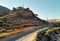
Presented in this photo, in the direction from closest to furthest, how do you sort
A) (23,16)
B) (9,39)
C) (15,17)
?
(9,39) → (15,17) → (23,16)

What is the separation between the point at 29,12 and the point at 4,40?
5085 inches

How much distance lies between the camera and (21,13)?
5876 inches

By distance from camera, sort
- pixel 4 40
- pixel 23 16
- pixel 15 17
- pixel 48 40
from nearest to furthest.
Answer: pixel 4 40 < pixel 48 40 < pixel 15 17 < pixel 23 16

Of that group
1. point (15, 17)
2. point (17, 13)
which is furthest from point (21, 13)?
point (15, 17)

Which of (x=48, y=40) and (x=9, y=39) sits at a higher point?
(x=9, y=39)

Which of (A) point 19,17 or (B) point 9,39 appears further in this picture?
(A) point 19,17

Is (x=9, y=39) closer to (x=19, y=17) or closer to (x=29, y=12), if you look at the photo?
(x=19, y=17)

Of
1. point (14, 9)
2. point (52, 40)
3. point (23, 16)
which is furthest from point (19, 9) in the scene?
point (52, 40)

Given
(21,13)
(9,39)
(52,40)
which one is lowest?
(52,40)

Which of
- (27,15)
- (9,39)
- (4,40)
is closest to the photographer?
(4,40)

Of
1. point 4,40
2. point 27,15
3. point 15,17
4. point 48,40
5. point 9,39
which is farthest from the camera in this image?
point 27,15

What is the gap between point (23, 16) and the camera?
480 feet

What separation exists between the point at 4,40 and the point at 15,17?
101 m

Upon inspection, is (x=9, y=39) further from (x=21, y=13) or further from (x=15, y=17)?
(x=21, y=13)
